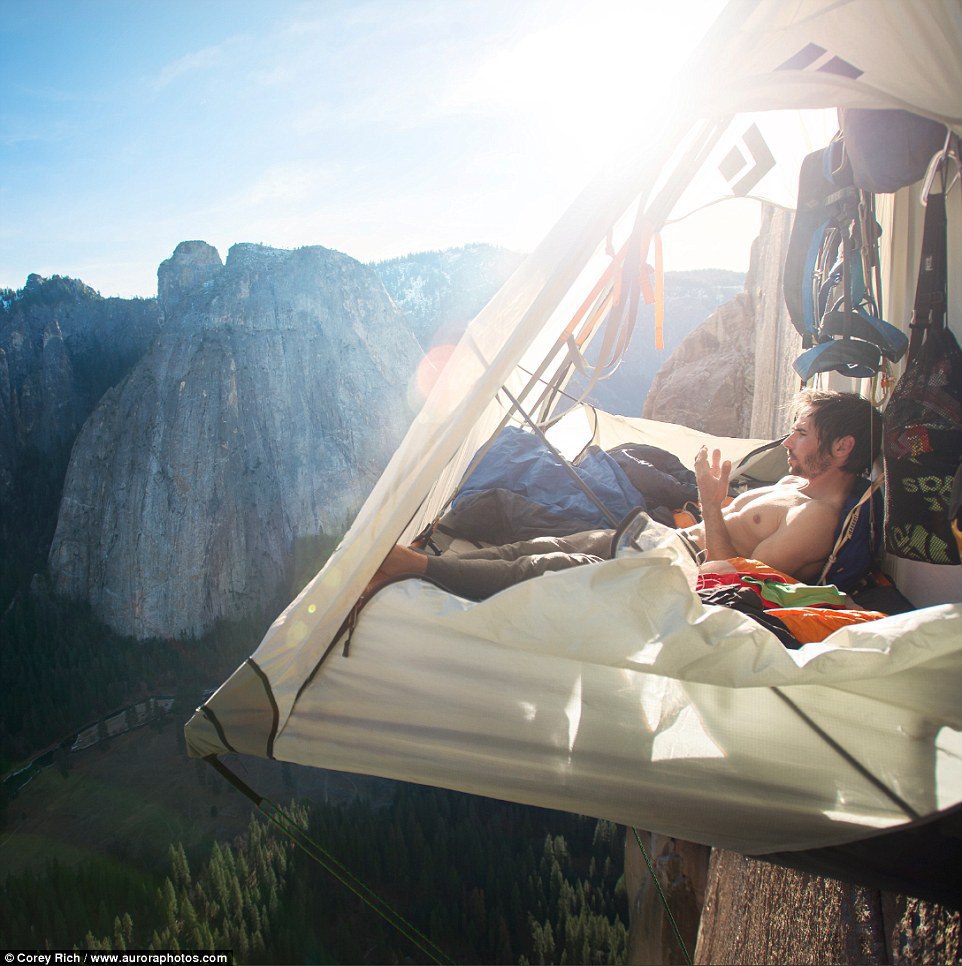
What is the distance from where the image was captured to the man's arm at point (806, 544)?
2.66 m

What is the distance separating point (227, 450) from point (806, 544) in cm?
2811

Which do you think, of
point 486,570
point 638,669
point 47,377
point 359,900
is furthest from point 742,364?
point 47,377

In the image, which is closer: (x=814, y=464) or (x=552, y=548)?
(x=552, y=548)

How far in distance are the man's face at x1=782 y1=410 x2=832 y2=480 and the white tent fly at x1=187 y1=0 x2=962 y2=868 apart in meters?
1.22

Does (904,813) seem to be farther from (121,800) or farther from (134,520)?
(134,520)

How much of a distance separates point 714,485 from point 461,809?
13840 mm

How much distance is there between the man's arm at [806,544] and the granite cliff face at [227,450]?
88.3 feet

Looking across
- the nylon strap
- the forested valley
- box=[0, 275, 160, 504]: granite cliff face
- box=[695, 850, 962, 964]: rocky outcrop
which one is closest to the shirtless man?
the nylon strap

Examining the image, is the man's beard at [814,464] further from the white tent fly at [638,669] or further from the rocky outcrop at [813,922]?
the rocky outcrop at [813,922]

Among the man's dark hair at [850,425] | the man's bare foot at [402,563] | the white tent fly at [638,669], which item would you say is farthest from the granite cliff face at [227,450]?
the white tent fly at [638,669]

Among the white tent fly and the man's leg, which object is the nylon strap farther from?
the man's leg

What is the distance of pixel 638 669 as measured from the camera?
1.68m

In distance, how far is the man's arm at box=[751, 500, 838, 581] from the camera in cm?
266

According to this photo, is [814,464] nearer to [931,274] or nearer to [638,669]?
[931,274]
